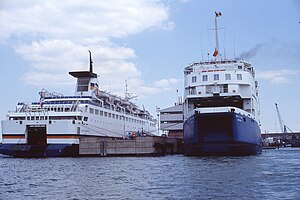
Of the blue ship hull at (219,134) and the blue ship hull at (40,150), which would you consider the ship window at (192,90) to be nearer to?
the blue ship hull at (219,134)

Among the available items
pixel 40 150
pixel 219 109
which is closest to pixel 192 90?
pixel 219 109

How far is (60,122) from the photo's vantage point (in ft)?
196

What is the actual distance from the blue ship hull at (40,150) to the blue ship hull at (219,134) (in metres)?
18.4

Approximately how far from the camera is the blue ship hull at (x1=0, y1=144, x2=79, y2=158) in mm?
58344

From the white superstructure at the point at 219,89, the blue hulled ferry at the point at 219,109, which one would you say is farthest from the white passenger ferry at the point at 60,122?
the white superstructure at the point at 219,89

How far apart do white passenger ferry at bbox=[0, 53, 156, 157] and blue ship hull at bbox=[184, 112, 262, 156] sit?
1929cm

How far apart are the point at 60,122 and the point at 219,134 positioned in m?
23.4

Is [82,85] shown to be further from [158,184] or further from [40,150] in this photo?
[158,184]

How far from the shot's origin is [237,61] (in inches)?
2351

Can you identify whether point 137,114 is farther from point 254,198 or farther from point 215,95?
point 254,198

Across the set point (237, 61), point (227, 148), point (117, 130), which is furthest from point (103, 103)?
point (227, 148)

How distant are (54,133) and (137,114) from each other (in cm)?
3917

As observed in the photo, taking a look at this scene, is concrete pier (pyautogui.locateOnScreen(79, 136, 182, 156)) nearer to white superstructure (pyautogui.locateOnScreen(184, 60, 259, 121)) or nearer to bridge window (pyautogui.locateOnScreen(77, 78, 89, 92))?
white superstructure (pyautogui.locateOnScreen(184, 60, 259, 121))

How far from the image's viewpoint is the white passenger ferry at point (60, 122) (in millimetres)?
59375
